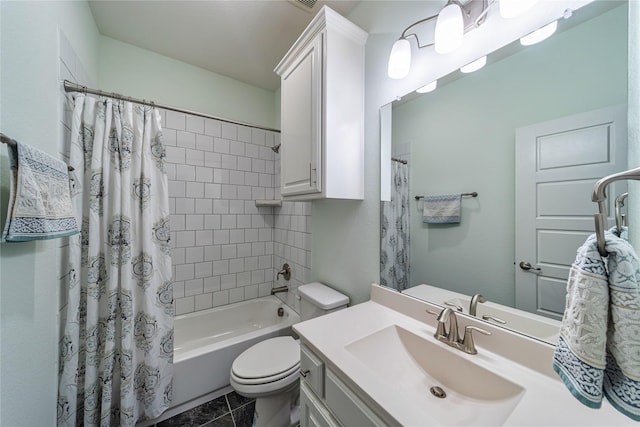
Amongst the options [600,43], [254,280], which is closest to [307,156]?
[600,43]

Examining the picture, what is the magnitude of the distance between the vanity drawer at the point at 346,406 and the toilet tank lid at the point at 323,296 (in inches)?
20.7

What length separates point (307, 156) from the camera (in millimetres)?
1247

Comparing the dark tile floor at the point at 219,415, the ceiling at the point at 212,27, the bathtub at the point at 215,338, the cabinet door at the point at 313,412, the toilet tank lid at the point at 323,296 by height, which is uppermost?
the ceiling at the point at 212,27

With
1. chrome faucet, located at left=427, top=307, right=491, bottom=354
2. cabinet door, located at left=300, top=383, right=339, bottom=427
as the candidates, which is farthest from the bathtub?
chrome faucet, located at left=427, top=307, right=491, bottom=354

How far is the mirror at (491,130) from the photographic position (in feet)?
2.06

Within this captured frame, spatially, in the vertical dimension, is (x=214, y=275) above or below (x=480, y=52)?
below

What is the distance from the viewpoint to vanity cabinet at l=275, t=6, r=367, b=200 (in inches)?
44.8

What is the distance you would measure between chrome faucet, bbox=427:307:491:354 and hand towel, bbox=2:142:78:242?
1431 mm

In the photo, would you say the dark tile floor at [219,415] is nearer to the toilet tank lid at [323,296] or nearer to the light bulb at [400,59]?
the toilet tank lid at [323,296]

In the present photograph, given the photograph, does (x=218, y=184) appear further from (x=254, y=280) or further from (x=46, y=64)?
(x=46, y=64)

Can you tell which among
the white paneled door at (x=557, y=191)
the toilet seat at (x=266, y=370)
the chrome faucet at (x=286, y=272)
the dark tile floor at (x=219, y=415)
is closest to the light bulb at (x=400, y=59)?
the white paneled door at (x=557, y=191)

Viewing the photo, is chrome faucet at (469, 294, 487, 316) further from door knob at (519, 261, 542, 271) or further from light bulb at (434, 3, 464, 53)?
light bulb at (434, 3, 464, 53)

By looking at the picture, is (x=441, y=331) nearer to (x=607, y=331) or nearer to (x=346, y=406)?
(x=346, y=406)

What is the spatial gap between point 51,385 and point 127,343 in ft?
0.93
